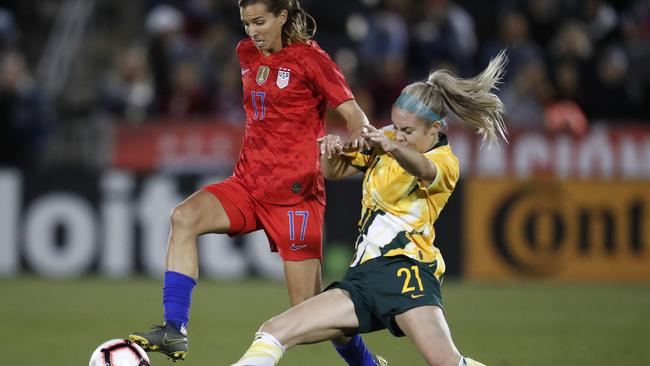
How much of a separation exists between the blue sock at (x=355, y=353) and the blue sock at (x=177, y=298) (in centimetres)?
90

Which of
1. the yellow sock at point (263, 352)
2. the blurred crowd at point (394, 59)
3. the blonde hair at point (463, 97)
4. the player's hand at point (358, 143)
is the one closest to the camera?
the yellow sock at point (263, 352)

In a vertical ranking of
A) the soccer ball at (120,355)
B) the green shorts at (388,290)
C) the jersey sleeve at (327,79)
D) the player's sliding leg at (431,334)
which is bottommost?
the soccer ball at (120,355)

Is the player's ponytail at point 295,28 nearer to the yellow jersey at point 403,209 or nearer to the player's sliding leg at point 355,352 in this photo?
the yellow jersey at point 403,209

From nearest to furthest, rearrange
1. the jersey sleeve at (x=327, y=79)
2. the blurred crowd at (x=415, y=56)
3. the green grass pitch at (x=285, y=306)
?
the jersey sleeve at (x=327, y=79) → the green grass pitch at (x=285, y=306) → the blurred crowd at (x=415, y=56)

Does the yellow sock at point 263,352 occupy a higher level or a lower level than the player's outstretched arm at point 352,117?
lower

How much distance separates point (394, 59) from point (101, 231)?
14.2 ft

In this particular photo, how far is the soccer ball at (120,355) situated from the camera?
550cm

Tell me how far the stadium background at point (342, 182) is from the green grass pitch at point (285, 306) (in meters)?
0.05

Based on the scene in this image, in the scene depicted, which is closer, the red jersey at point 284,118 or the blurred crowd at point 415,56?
the red jersey at point 284,118

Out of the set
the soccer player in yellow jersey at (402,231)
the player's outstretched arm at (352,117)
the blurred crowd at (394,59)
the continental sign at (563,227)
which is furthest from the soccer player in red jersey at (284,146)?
the blurred crowd at (394,59)

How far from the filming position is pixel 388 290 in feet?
17.3

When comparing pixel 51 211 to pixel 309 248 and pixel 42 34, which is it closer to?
pixel 42 34

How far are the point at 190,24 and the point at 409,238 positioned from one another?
10734 millimetres

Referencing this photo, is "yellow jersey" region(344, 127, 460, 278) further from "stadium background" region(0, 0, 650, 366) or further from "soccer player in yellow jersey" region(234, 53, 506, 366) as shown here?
"stadium background" region(0, 0, 650, 366)
